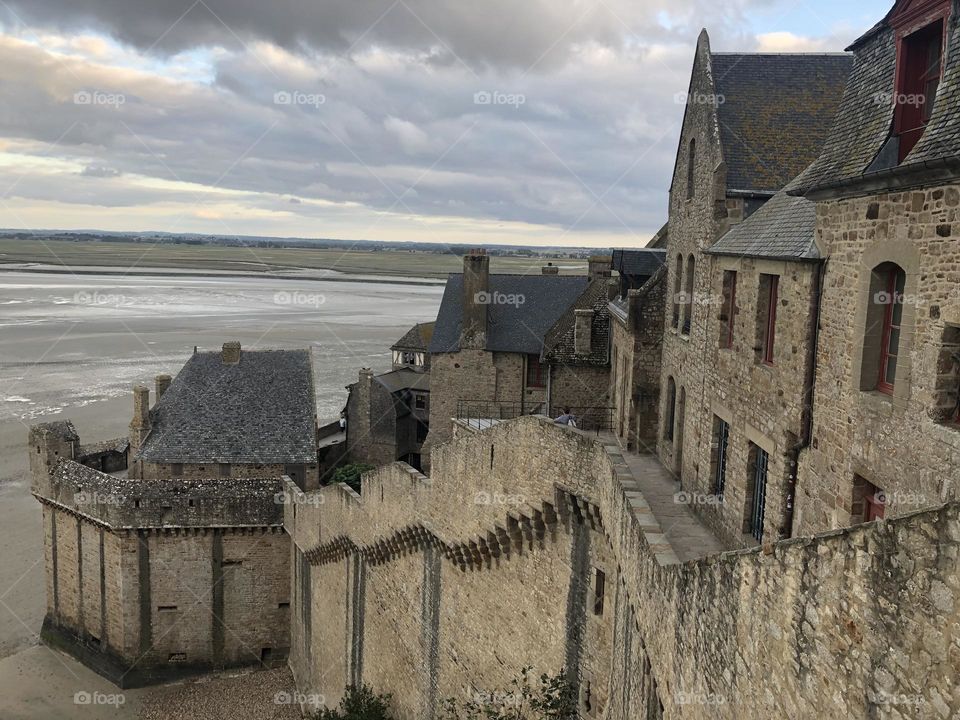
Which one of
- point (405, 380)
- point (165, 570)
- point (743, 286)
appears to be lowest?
point (165, 570)

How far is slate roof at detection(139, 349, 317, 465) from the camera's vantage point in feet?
92.7

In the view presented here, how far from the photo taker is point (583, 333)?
29391mm

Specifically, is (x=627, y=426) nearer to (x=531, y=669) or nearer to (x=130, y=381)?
(x=531, y=669)

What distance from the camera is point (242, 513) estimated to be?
25906mm

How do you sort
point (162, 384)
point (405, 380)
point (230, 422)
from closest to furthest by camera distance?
point (230, 422) < point (162, 384) < point (405, 380)

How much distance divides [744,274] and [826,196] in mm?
3585

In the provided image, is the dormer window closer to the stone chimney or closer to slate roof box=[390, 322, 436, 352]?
the stone chimney

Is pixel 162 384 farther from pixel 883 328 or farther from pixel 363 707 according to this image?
pixel 883 328

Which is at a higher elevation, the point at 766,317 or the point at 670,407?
the point at 766,317

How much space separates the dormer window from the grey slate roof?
178 cm

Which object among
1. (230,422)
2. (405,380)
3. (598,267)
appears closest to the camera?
(230,422)

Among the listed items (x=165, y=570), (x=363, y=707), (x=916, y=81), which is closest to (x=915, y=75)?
(x=916, y=81)

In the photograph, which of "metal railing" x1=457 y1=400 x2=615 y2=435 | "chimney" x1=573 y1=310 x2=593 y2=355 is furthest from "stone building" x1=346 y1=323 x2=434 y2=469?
"chimney" x1=573 y1=310 x2=593 y2=355

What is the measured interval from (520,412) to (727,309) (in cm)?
1830
